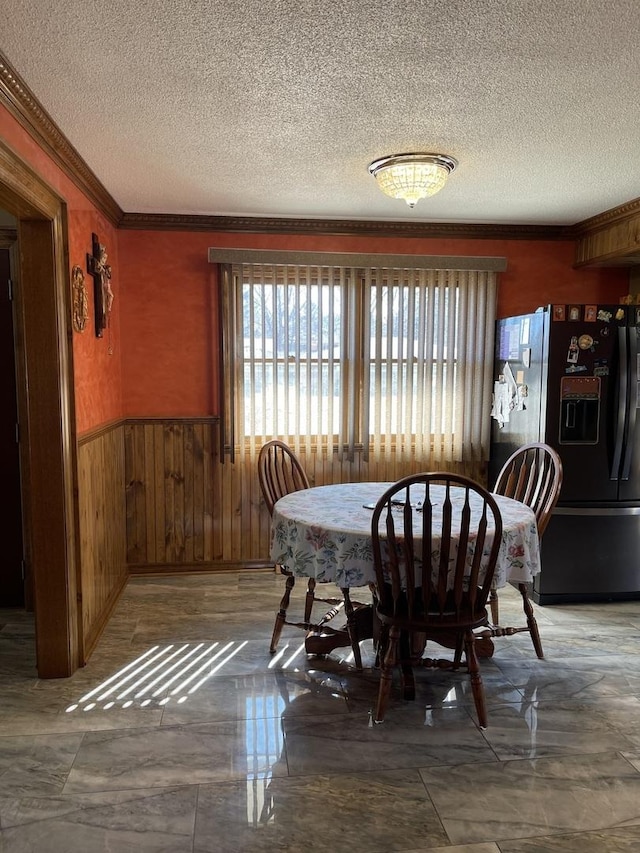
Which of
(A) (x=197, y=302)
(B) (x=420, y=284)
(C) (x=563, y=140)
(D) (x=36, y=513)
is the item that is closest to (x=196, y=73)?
(C) (x=563, y=140)

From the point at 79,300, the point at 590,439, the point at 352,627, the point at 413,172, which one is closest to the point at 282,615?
the point at 352,627

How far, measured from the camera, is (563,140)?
2.63 metres

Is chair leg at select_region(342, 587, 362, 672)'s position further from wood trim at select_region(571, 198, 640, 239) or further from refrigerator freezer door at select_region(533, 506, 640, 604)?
wood trim at select_region(571, 198, 640, 239)

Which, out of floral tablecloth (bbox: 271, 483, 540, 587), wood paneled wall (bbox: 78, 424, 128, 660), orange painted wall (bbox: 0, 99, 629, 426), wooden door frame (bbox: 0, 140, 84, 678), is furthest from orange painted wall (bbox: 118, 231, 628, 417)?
floral tablecloth (bbox: 271, 483, 540, 587)

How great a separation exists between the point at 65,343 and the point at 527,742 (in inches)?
97.4

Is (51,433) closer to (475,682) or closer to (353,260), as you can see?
(475,682)

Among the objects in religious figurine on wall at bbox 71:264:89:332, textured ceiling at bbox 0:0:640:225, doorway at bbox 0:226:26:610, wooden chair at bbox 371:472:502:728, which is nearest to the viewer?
textured ceiling at bbox 0:0:640:225

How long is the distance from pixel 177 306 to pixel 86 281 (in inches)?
37.7

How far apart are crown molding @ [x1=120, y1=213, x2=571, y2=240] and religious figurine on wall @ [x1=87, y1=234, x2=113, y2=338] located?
1.83ft

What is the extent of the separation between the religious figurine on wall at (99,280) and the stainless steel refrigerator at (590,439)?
2513mm

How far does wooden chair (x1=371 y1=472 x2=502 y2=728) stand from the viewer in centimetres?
224

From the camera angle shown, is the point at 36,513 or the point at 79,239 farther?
the point at 79,239

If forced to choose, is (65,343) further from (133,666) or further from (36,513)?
(133,666)

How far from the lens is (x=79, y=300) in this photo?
2.97m
